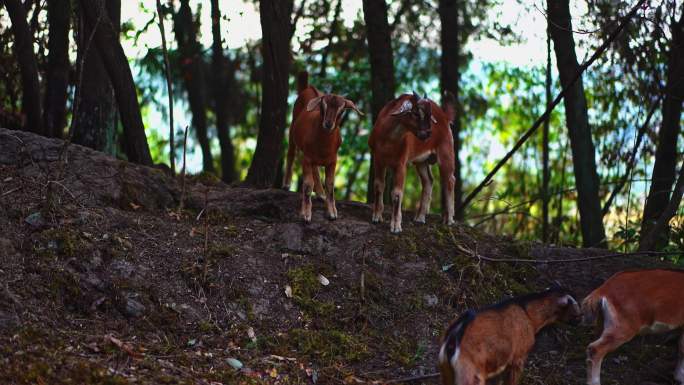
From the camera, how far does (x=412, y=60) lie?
21.5 metres

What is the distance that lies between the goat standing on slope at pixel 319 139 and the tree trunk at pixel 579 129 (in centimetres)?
351

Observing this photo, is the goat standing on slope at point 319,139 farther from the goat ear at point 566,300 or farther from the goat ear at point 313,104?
the goat ear at point 566,300

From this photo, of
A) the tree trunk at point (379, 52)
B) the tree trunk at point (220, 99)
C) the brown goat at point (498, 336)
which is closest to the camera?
the brown goat at point (498, 336)

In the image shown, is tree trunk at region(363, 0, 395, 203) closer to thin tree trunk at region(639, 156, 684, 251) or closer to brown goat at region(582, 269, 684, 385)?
thin tree trunk at region(639, 156, 684, 251)

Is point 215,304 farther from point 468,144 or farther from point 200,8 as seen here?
point 468,144

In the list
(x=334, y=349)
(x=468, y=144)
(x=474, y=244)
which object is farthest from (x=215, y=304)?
(x=468, y=144)

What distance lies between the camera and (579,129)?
12484 millimetres

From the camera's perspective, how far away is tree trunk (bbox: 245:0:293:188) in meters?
12.0

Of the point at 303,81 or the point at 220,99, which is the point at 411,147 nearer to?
the point at 303,81

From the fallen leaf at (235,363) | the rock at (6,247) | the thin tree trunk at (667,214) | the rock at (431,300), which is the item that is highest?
the thin tree trunk at (667,214)

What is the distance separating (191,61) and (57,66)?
19.6 feet

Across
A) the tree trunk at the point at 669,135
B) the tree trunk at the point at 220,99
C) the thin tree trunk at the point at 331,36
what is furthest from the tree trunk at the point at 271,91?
the thin tree trunk at the point at 331,36

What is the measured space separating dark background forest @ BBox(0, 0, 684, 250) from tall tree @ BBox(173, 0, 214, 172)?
46mm

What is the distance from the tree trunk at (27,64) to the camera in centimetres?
1122
